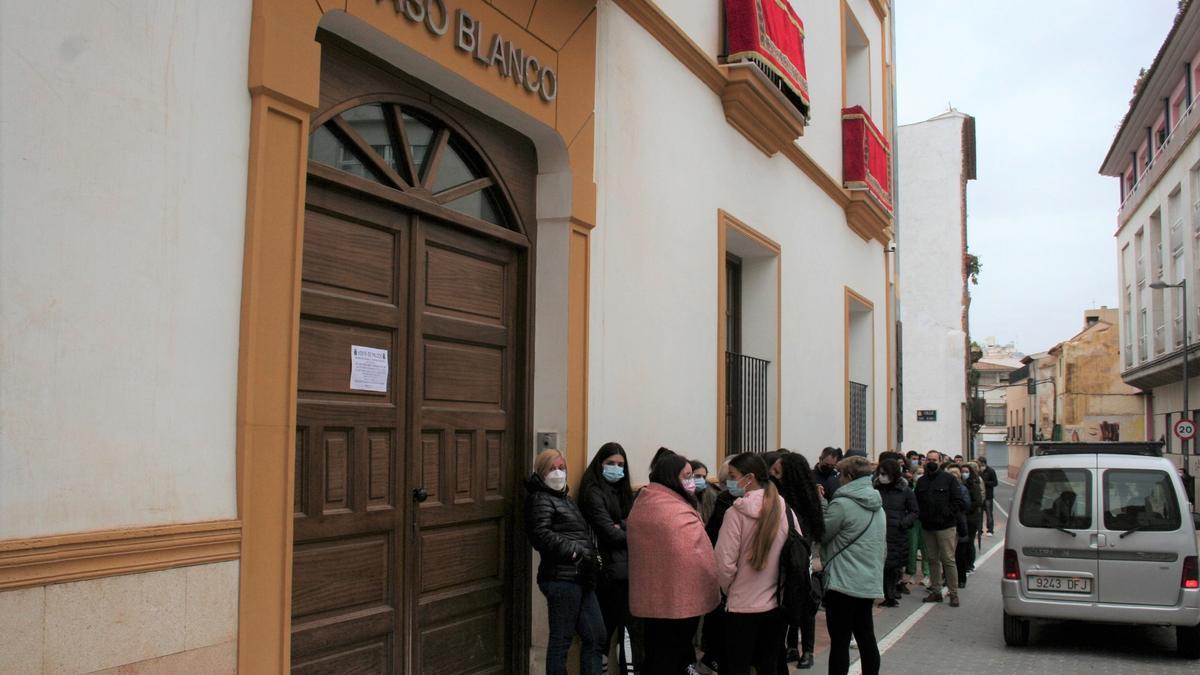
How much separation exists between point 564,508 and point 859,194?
10.1 meters

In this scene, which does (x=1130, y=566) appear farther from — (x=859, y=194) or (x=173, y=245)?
(x=173, y=245)

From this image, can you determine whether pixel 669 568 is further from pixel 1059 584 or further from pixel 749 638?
pixel 1059 584

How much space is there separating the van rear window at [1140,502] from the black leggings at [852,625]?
12.4 feet

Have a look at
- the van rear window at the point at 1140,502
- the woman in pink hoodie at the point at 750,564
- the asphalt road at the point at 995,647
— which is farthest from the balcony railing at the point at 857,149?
the woman in pink hoodie at the point at 750,564

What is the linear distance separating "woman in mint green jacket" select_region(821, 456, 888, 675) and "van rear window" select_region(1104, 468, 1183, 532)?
370 cm

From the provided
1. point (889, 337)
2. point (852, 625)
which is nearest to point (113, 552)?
point (852, 625)

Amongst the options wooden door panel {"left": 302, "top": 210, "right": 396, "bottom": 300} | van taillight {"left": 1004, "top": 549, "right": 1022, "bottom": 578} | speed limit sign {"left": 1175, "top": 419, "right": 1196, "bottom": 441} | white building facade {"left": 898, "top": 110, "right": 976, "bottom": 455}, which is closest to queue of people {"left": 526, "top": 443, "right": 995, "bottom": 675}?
wooden door panel {"left": 302, "top": 210, "right": 396, "bottom": 300}

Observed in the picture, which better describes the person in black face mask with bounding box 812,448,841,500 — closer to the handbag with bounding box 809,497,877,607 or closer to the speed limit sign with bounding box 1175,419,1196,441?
the handbag with bounding box 809,497,877,607

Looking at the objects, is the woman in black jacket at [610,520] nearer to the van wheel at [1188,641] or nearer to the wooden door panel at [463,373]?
the wooden door panel at [463,373]

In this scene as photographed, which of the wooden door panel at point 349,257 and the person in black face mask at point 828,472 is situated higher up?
the wooden door panel at point 349,257

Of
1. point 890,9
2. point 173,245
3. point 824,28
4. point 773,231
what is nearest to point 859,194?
point 824,28

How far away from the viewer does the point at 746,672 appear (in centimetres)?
612

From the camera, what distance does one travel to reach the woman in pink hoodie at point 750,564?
6.05 metres

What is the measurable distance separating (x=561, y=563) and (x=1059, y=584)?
557 centimetres
